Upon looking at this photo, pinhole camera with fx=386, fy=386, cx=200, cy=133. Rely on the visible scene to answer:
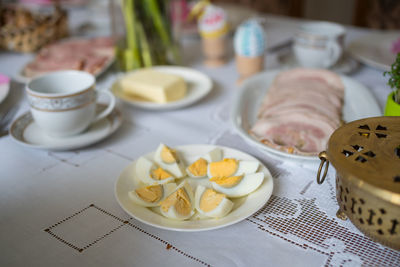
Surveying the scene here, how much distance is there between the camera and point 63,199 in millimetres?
676

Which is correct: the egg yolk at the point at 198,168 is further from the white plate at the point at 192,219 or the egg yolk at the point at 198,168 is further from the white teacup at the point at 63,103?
the white teacup at the point at 63,103

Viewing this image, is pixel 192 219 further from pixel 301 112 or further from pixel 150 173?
pixel 301 112

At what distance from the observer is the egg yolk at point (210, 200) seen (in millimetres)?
602

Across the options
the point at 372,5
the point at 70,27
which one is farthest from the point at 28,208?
the point at 372,5

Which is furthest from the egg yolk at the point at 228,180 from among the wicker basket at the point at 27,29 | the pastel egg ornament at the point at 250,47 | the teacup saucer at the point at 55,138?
the wicker basket at the point at 27,29

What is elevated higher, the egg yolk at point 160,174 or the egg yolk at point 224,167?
the egg yolk at point 224,167

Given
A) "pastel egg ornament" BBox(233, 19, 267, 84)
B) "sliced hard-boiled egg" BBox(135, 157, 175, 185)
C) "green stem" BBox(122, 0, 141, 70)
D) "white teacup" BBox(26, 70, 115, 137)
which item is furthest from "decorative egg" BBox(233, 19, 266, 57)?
"sliced hard-boiled egg" BBox(135, 157, 175, 185)

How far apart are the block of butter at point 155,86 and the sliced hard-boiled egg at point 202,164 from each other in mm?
313

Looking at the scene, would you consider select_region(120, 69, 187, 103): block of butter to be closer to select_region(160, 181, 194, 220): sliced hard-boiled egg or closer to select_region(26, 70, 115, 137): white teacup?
select_region(26, 70, 115, 137): white teacup

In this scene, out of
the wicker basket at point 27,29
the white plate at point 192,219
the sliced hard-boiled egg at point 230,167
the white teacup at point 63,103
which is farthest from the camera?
the wicker basket at point 27,29

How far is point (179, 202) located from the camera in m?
0.61

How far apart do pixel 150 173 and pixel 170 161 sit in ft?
0.15

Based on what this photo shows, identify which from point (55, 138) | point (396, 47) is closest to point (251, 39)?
point (396, 47)

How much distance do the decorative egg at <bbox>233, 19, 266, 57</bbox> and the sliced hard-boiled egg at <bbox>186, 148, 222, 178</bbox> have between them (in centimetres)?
46
